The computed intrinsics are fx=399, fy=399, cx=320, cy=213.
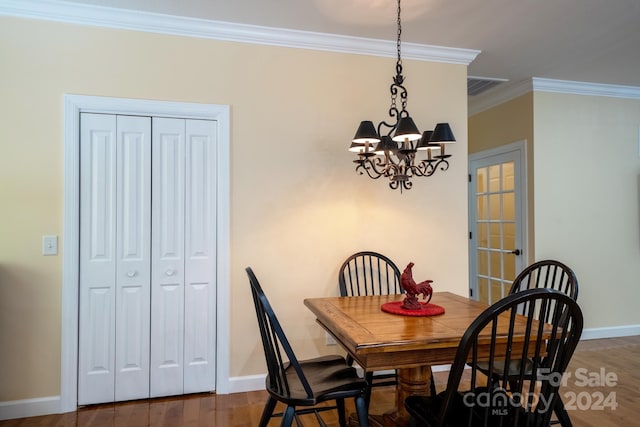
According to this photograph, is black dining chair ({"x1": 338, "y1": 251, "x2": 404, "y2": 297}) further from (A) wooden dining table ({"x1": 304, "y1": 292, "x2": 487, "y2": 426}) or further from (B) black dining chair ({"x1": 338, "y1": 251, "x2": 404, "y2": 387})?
(A) wooden dining table ({"x1": 304, "y1": 292, "x2": 487, "y2": 426})

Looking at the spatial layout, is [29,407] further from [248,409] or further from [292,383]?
[292,383]

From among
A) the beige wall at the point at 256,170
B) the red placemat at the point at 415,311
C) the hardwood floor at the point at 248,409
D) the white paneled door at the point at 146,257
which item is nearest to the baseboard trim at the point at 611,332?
the hardwood floor at the point at 248,409

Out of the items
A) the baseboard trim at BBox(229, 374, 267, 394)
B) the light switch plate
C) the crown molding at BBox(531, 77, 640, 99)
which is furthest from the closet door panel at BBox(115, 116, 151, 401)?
the crown molding at BBox(531, 77, 640, 99)

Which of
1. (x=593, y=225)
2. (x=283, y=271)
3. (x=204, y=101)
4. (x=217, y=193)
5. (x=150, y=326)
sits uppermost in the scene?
(x=204, y=101)

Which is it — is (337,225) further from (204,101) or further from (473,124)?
(473,124)

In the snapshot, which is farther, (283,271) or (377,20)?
(283,271)

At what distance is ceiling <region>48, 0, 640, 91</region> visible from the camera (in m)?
2.52

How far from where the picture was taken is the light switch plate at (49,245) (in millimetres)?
2514

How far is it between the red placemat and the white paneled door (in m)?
1.31

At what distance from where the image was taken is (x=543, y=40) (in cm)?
304

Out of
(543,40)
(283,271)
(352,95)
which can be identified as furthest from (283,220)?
(543,40)

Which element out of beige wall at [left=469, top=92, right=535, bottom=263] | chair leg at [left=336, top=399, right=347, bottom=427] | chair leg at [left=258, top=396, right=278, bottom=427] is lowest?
chair leg at [left=336, top=399, right=347, bottom=427]

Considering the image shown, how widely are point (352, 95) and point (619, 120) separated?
309 centimetres

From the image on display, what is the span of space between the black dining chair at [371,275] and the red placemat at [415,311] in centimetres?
67
